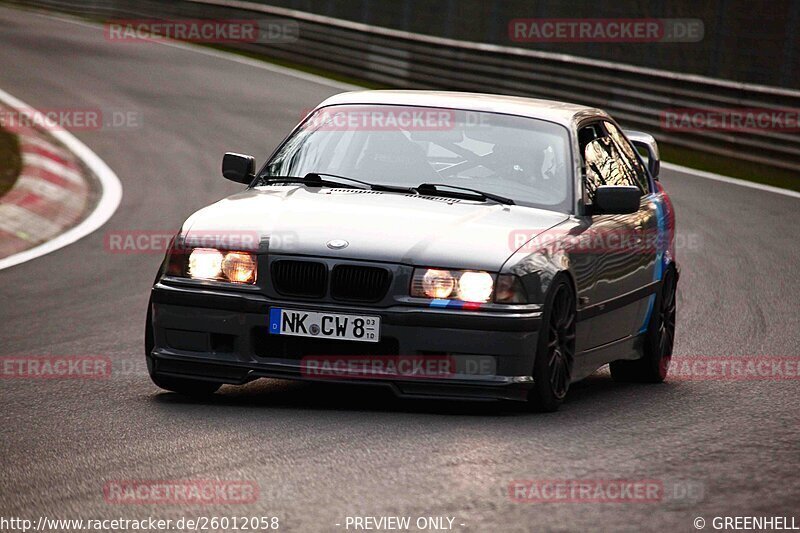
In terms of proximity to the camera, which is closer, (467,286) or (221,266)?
(467,286)

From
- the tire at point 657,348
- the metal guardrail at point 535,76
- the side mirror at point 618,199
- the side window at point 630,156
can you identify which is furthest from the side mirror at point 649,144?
the metal guardrail at point 535,76

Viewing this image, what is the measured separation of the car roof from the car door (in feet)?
0.48

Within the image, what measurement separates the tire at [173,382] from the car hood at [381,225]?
55cm

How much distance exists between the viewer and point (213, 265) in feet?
23.8

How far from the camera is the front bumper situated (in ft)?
22.7

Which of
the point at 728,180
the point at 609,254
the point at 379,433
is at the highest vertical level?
the point at 609,254

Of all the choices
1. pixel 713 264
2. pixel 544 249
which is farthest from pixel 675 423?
pixel 713 264

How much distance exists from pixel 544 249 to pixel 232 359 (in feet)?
5.05

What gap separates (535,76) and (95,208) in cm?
1053

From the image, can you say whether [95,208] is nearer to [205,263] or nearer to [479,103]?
[479,103]

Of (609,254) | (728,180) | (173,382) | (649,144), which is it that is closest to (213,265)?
(173,382)

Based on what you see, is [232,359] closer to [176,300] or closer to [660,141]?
[176,300]

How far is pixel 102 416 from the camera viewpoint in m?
7.11

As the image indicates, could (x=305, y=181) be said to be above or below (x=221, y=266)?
above
